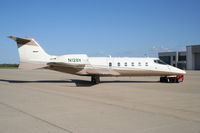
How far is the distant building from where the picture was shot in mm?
77650

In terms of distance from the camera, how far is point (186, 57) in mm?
80375

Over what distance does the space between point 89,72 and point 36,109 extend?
42.3 ft

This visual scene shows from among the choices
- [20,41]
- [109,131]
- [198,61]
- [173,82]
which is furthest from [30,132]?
[198,61]

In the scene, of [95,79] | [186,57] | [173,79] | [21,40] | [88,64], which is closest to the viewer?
[21,40]

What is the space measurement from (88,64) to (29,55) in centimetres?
566

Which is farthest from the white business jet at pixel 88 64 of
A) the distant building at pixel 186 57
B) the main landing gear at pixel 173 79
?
the distant building at pixel 186 57

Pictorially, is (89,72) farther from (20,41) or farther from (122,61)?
(20,41)

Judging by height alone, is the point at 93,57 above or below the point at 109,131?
above

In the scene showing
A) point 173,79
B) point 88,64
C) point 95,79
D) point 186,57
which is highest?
point 88,64

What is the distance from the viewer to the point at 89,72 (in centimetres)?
2261

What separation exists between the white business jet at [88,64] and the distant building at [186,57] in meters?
56.8

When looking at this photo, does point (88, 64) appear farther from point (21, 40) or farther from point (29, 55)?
point (21, 40)

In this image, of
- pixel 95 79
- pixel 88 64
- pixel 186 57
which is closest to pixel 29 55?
pixel 88 64

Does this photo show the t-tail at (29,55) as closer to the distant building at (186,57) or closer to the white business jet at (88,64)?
the white business jet at (88,64)
